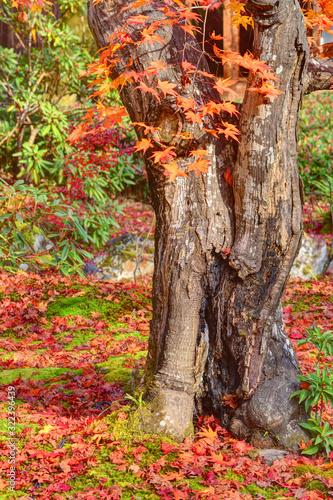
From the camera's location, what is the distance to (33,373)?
12.4 ft

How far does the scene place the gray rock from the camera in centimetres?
269

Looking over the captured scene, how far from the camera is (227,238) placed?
2.89 metres

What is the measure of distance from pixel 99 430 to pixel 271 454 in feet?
3.56

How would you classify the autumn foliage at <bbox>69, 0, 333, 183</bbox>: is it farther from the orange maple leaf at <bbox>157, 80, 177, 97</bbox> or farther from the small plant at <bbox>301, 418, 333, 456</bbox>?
the small plant at <bbox>301, 418, 333, 456</bbox>

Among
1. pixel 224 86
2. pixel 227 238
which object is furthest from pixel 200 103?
pixel 227 238

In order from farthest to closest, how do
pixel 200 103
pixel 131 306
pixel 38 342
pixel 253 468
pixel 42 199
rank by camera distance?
pixel 131 306 < pixel 42 199 < pixel 38 342 < pixel 200 103 < pixel 253 468

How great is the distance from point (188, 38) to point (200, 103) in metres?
0.46

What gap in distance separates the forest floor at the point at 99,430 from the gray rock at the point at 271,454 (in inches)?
1.6

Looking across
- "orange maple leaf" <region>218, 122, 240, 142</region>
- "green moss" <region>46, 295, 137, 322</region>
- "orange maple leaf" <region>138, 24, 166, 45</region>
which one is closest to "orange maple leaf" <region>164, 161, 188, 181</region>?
"orange maple leaf" <region>218, 122, 240, 142</region>

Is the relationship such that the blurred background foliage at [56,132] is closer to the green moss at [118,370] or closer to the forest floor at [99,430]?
the forest floor at [99,430]

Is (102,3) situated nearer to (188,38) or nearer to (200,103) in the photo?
(188,38)

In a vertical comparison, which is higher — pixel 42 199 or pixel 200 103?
pixel 200 103

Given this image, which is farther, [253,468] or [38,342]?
[38,342]

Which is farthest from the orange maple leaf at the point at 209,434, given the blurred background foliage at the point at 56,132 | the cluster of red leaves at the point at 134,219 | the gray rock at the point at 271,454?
the cluster of red leaves at the point at 134,219
